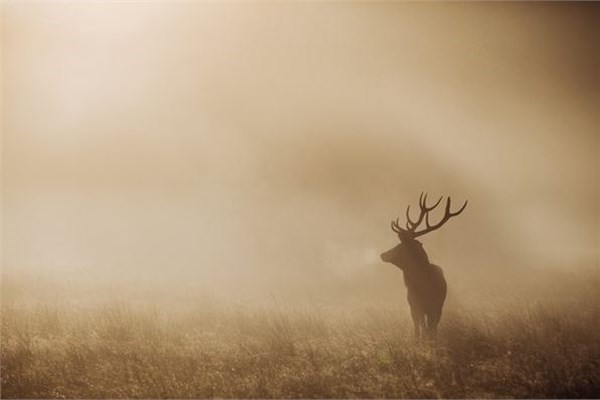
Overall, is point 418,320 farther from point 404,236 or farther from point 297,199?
point 297,199

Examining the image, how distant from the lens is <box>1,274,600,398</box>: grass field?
816cm

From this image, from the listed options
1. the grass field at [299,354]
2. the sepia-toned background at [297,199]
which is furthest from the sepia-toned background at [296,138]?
the grass field at [299,354]

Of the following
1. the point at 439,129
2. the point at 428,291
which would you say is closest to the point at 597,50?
the point at 439,129

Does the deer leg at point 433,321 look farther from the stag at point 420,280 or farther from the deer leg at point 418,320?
the deer leg at point 418,320

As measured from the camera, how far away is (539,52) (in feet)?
101

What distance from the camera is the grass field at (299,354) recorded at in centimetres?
816

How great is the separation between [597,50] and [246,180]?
67.6 ft

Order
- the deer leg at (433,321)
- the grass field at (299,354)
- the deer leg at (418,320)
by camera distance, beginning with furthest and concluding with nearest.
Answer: the deer leg at (418,320)
the deer leg at (433,321)
the grass field at (299,354)

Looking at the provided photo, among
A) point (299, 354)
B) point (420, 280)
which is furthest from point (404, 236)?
point (299, 354)

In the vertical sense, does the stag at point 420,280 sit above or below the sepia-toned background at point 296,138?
below

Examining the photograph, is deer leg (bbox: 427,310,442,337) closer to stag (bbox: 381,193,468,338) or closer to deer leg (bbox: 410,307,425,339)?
stag (bbox: 381,193,468,338)

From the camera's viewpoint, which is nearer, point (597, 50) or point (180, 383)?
point (180, 383)

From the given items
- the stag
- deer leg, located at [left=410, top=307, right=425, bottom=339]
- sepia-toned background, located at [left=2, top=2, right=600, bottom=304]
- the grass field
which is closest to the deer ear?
the stag

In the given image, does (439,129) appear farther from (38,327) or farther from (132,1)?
(38,327)
